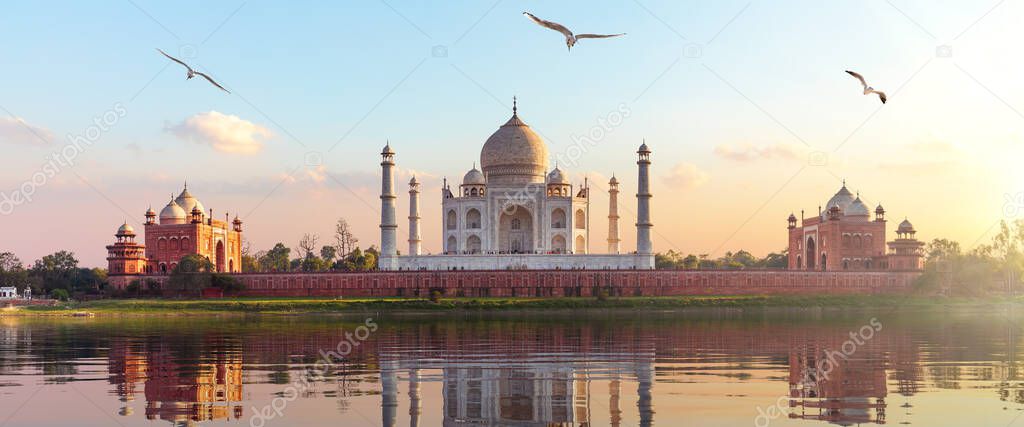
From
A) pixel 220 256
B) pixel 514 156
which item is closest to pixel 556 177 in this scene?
pixel 514 156

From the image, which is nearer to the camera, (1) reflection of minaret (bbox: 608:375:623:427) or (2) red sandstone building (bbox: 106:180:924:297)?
(1) reflection of minaret (bbox: 608:375:623:427)

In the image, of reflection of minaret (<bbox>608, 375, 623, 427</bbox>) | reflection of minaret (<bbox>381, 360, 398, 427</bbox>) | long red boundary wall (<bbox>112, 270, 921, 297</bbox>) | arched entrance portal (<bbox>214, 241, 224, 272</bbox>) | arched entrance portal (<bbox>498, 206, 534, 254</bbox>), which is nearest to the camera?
reflection of minaret (<bbox>608, 375, 623, 427</bbox>)

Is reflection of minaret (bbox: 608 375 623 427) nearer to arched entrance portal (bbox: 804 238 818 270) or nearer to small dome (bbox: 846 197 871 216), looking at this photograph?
small dome (bbox: 846 197 871 216)

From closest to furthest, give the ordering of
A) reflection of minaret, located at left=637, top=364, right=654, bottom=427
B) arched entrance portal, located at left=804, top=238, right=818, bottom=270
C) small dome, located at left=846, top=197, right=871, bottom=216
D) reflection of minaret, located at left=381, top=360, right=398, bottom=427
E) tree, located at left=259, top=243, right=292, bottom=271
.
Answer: reflection of minaret, located at left=637, top=364, right=654, bottom=427 < reflection of minaret, located at left=381, top=360, right=398, bottom=427 < small dome, located at left=846, top=197, right=871, bottom=216 < arched entrance portal, located at left=804, top=238, right=818, bottom=270 < tree, located at left=259, top=243, right=292, bottom=271

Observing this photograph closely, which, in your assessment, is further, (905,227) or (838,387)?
(905,227)

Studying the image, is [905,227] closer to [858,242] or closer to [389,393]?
[858,242]
